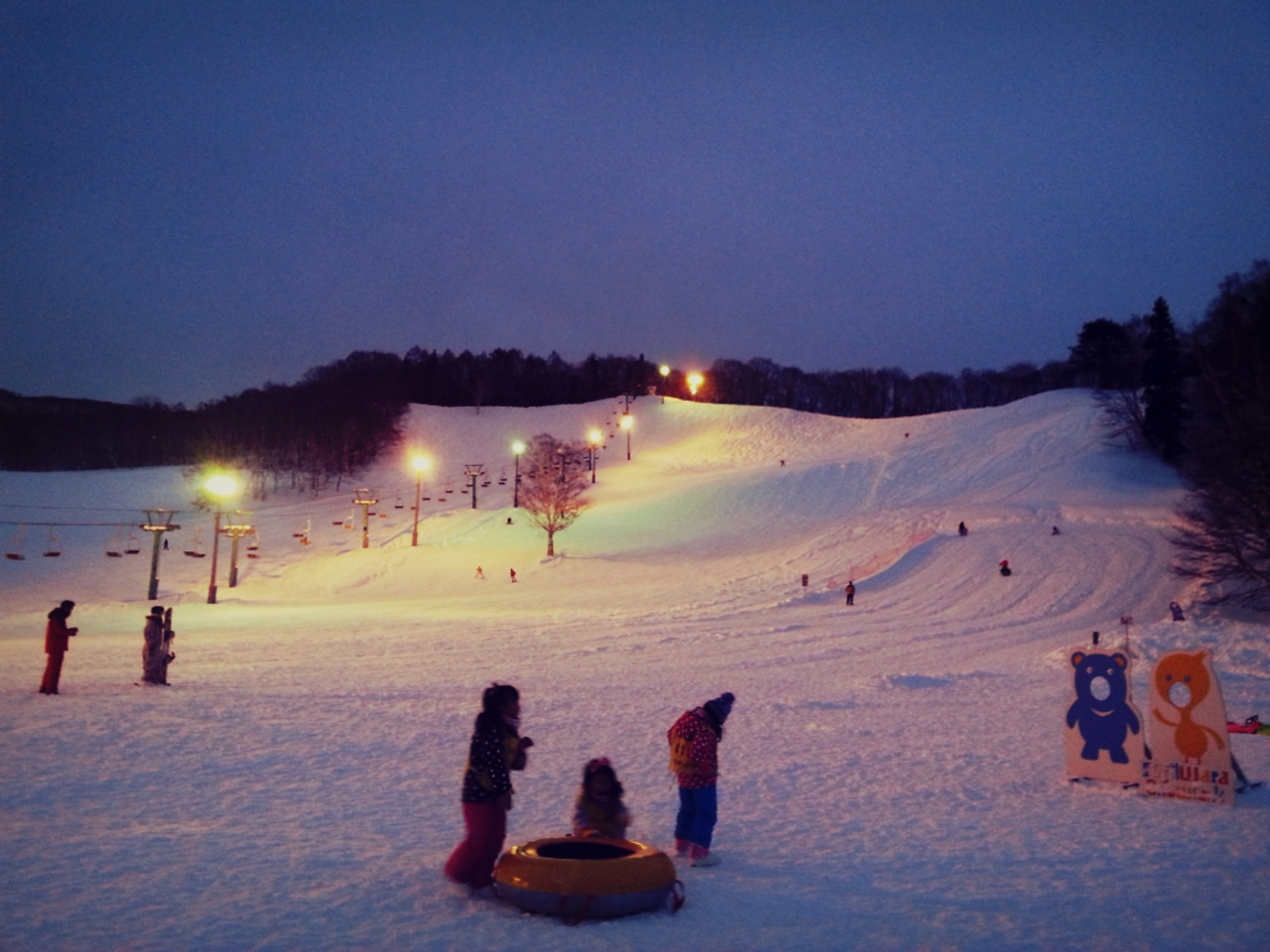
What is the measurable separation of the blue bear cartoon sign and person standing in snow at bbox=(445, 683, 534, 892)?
6418 millimetres

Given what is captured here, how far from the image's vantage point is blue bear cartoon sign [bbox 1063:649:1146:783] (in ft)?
30.9

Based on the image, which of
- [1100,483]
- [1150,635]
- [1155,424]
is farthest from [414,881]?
[1155,424]

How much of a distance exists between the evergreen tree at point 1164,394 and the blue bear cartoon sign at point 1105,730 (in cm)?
4573

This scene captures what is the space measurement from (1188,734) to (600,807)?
621cm

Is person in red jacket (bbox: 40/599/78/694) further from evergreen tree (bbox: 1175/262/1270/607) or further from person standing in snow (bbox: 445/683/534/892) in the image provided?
evergreen tree (bbox: 1175/262/1270/607)

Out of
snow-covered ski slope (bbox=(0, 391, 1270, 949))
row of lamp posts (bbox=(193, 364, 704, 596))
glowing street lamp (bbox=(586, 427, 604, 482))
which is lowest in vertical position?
snow-covered ski slope (bbox=(0, 391, 1270, 949))

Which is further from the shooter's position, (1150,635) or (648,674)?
(1150,635)

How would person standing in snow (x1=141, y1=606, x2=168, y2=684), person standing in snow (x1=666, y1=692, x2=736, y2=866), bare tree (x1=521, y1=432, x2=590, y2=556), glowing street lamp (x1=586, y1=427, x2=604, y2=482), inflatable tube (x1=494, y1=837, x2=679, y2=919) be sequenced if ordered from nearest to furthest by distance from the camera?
inflatable tube (x1=494, y1=837, x2=679, y2=919)
person standing in snow (x1=666, y1=692, x2=736, y2=866)
person standing in snow (x1=141, y1=606, x2=168, y2=684)
bare tree (x1=521, y1=432, x2=590, y2=556)
glowing street lamp (x1=586, y1=427, x2=604, y2=482)

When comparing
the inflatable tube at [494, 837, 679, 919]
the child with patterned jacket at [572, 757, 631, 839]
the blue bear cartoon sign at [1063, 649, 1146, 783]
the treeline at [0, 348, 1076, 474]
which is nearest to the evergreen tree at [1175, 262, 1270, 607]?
the blue bear cartoon sign at [1063, 649, 1146, 783]

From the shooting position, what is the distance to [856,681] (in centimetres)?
1647

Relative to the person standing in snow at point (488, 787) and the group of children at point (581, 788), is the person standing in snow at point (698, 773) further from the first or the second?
the person standing in snow at point (488, 787)

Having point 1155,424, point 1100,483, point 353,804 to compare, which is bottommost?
point 353,804

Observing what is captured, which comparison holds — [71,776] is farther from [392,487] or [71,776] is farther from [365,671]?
[392,487]

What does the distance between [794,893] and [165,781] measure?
241 inches
